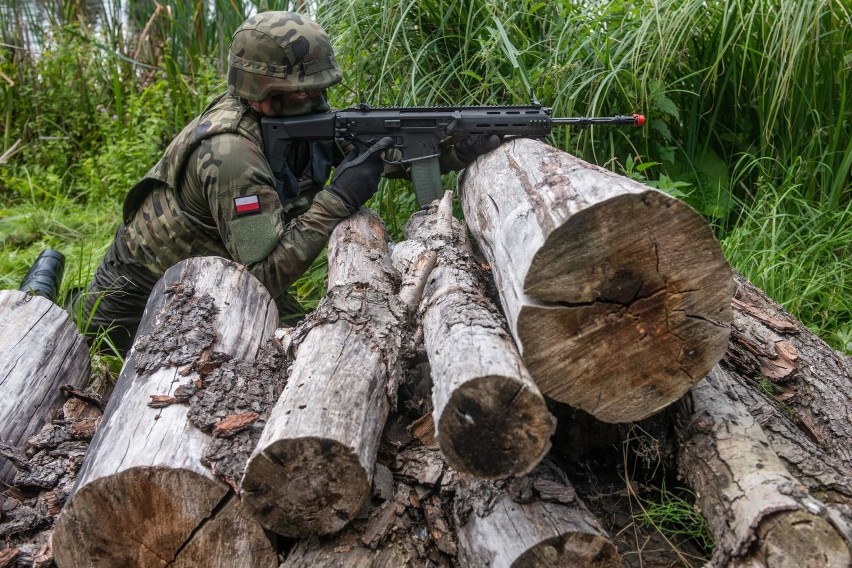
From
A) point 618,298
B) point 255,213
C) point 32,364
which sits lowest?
point 32,364

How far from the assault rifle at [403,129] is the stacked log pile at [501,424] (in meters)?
0.91

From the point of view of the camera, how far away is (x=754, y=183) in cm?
441

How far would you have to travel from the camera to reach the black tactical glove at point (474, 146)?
362 cm

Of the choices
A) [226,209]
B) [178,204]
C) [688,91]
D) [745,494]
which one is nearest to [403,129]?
[226,209]

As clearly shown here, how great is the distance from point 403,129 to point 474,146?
334 mm

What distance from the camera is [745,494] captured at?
6.79 feet

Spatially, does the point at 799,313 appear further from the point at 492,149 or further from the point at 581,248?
the point at 581,248

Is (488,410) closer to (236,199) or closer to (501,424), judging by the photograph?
(501,424)

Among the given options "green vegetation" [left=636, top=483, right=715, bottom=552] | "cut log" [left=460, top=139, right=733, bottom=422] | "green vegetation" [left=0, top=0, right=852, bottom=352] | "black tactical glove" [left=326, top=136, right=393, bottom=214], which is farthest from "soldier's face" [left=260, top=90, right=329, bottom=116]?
"green vegetation" [left=636, top=483, right=715, bottom=552]

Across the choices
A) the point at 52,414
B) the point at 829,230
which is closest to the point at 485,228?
the point at 52,414

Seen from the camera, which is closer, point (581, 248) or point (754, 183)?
point (581, 248)

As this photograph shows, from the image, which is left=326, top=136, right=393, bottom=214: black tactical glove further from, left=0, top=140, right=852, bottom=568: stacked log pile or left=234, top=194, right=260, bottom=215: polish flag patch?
left=0, top=140, right=852, bottom=568: stacked log pile

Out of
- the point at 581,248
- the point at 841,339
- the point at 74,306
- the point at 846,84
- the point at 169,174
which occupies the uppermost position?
the point at 581,248

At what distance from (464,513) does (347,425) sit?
400 mm
